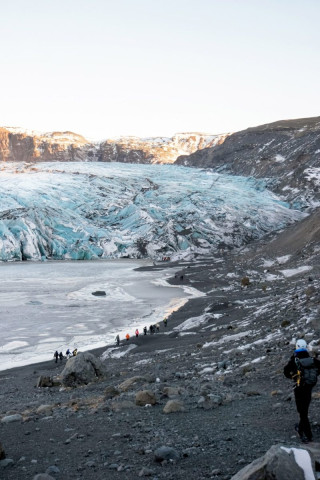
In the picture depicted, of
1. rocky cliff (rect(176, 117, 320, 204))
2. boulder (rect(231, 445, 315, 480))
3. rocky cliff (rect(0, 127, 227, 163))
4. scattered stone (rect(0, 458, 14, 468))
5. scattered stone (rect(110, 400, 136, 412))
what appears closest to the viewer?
boulder (rect(231, 445, 315, 480))

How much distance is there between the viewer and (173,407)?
7.82m

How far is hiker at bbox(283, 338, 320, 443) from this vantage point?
17.4 ft

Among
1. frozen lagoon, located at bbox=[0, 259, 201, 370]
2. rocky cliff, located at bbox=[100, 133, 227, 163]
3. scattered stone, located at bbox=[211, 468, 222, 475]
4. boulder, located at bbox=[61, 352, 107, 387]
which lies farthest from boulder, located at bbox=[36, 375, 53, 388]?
rocky cliff, located at bbox=[100, 133, 227, 163]

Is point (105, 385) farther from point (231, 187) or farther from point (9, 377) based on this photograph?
point (231, 187)

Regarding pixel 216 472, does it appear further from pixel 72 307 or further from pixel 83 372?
pixel 72 307

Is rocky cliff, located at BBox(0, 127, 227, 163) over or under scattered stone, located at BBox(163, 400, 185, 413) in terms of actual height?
over

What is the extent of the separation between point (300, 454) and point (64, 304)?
3319 cm

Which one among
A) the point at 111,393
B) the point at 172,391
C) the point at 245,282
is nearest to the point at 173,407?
the point at 172,391

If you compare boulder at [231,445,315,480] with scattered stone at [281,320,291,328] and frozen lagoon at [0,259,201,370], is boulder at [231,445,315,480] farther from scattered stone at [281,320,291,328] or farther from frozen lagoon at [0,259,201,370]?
frozen lagoon at [0,259,201,370]

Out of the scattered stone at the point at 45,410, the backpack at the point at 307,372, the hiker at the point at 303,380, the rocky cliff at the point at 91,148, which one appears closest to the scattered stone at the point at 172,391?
the scattered stone at the point at 45,410

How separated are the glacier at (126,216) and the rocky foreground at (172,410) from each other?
200 feet

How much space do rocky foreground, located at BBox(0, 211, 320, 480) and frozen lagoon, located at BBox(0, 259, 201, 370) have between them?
5359 mm

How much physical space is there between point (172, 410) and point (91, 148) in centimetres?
18739

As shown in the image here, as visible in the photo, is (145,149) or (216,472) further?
(145,149)
